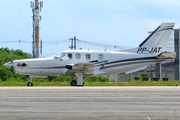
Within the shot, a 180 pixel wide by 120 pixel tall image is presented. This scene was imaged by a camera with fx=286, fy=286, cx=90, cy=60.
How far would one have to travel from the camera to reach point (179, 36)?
55062 mm

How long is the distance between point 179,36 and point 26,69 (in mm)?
38866

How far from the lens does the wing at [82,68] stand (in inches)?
905

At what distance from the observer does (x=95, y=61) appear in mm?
24234

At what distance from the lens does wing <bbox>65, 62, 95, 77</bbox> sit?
2298 centimetres

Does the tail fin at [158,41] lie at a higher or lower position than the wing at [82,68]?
higher

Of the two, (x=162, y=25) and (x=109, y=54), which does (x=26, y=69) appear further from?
(x=162, y=25)

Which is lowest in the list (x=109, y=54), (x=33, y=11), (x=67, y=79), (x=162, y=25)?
(x=67, y=79)

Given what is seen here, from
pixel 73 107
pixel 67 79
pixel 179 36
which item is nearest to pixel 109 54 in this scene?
pixel 67 79

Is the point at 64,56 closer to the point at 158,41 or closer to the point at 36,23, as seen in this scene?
the point at 158,41

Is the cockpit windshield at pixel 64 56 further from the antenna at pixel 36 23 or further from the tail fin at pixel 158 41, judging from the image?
the antenna at pixel 36 23

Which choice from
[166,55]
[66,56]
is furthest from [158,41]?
[66,56]

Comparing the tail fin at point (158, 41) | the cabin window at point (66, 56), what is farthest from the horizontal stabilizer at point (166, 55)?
the cabin window at point (66, 56)

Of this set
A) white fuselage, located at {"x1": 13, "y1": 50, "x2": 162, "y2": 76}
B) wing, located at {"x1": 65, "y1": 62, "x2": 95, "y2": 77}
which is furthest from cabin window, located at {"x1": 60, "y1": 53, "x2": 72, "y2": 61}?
wing, located at {"x1": 65, "y1": 62, "x2": 95, "y2": 77}

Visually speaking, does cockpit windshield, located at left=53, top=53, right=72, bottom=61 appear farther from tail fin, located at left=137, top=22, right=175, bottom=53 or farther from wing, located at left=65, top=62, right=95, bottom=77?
tail fin, located at left=137, top=22, right=175, bottom=53
